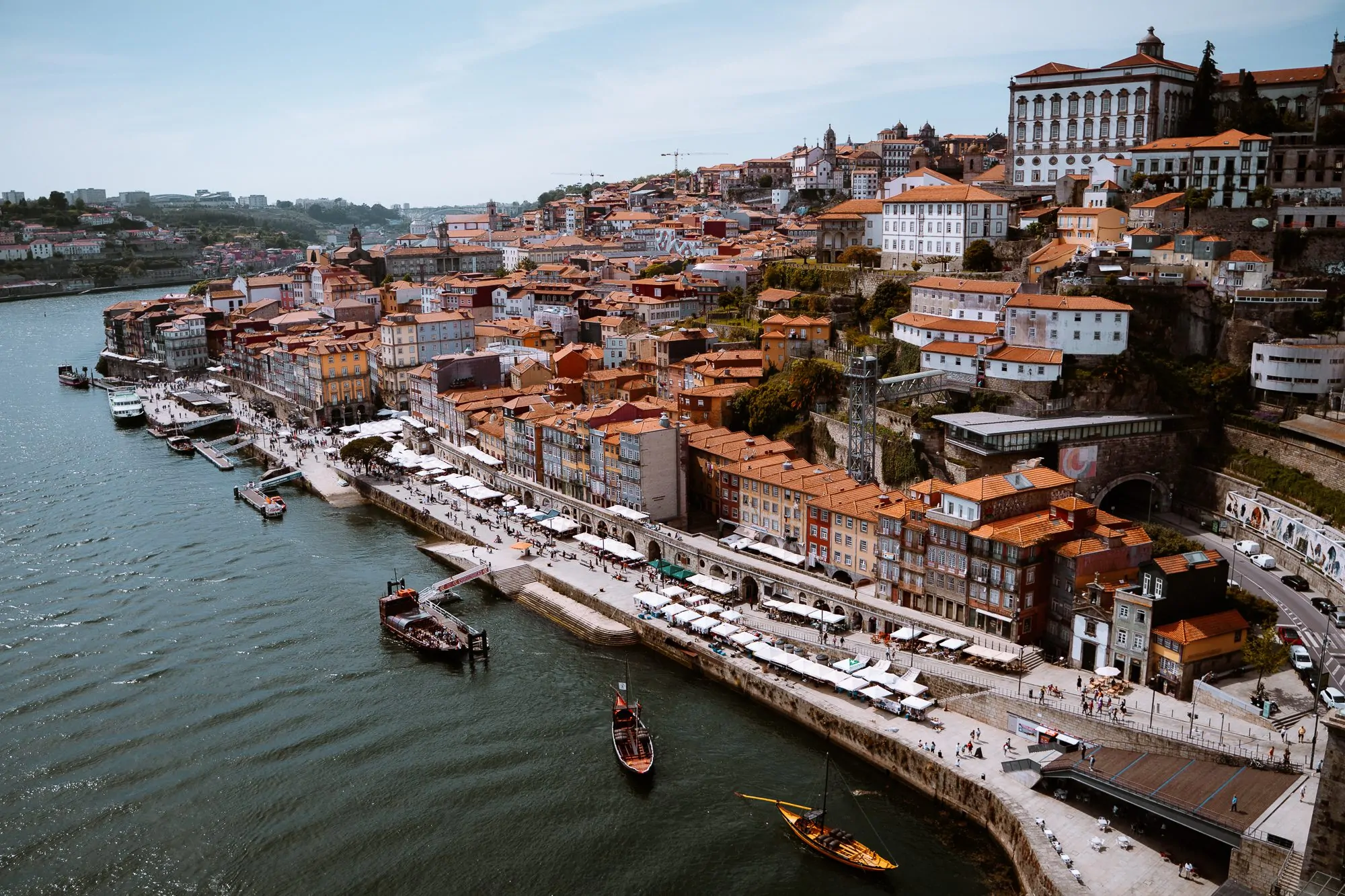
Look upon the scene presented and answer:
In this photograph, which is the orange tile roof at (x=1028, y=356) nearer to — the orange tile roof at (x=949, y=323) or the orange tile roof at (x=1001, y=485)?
the orange tile roof at (x=949, y=323)

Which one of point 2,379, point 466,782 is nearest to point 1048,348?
point 466,782

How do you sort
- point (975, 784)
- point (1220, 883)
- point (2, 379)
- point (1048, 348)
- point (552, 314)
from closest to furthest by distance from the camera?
point (1220, 883) → point (975, 784) → point (1048, 348) → point (552, 314) → point (2, 379)

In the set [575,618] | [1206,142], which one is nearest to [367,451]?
[575,618]

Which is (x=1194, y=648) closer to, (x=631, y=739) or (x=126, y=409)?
(x=631, y=739)

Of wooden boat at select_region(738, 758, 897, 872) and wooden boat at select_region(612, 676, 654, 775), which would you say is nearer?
wooden boat at select_region(738, 758, 897, 872)

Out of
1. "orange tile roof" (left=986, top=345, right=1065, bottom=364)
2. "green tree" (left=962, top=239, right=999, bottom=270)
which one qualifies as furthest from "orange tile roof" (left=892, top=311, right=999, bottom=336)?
"green tree" (left=962, top=239, right=999, bottom=270)

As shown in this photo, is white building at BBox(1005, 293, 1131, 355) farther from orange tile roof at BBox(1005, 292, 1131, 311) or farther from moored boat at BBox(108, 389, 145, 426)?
moored boat at BBox(108, 389, 145, 426)

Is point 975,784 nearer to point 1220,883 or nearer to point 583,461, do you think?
point 1220,883
